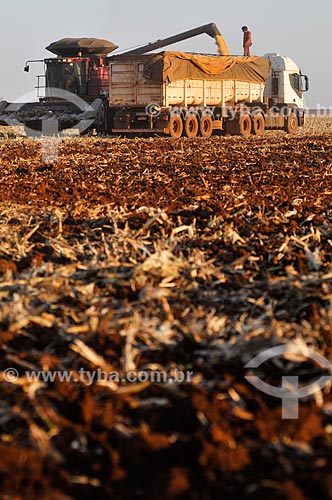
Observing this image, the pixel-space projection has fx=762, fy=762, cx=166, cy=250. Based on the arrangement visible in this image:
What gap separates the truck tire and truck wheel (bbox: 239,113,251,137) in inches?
96.7

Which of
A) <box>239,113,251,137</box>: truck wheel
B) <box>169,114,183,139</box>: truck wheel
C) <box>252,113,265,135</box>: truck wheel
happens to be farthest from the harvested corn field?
<box>252,113,265,135</box>: truck wheel

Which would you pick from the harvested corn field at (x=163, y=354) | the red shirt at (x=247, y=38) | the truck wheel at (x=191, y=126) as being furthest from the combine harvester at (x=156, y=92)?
the harvested corn field at (x=163, y=354)

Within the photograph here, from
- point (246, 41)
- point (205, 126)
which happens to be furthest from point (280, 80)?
point (205, 126)

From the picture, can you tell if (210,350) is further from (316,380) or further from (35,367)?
(35,367)

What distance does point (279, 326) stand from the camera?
346 cm

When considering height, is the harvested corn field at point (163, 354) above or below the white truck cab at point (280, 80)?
below

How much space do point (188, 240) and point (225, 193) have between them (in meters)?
2.92

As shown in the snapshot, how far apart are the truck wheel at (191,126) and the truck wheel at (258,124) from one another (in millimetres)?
3717

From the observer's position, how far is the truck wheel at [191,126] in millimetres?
26094

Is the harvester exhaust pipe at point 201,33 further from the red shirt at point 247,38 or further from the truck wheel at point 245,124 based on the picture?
the truck wheel at point 245,124

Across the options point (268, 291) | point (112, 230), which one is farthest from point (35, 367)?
point (112, 230)

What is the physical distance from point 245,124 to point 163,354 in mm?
26745

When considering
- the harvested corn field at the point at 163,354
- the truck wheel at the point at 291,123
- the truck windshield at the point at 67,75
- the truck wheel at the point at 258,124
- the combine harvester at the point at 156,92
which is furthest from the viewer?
the truck wheel at the point at 291,123

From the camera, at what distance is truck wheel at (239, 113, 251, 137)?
93.9ft
